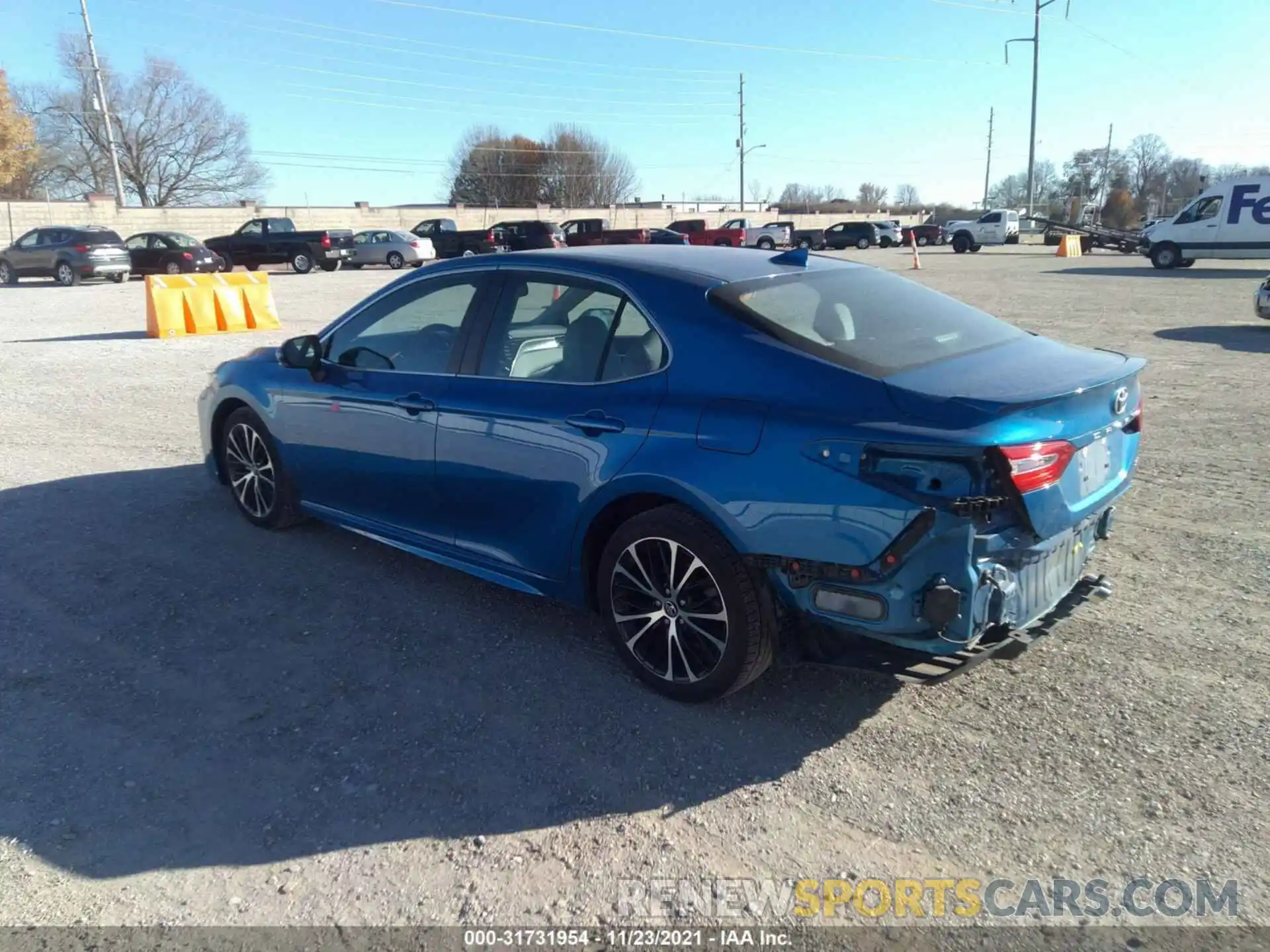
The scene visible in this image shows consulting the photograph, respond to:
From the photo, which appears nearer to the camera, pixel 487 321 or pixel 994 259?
pixel 487 321

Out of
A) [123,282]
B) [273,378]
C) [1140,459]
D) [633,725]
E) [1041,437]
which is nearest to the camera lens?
[1041,437]

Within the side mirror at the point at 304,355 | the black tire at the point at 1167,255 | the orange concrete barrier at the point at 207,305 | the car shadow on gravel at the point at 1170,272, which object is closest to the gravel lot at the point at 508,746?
the side mirror at the point at 304,355

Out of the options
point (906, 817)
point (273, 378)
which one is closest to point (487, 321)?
point (273, 378)

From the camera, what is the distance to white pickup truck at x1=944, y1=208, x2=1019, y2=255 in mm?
44719

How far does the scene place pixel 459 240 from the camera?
35844 mm

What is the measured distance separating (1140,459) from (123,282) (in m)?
30.1

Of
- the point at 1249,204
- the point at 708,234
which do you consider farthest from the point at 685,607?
the point at 708,234

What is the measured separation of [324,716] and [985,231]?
4747 cm

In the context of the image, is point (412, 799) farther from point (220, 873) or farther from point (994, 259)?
point (994, 259)

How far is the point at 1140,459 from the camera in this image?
6441 millimetres

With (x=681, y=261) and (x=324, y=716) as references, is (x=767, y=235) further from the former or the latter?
(x=324, y=716)

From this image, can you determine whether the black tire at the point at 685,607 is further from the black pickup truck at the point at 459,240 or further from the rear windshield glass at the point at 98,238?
the black pickup truck at the point at 459,240

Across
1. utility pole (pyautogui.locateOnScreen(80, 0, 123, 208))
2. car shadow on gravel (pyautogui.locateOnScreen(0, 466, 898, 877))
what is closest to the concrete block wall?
utility pole (pyautogui.locateOnScreen(80, 0, 123, 208))

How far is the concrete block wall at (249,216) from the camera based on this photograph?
39.1 meters
